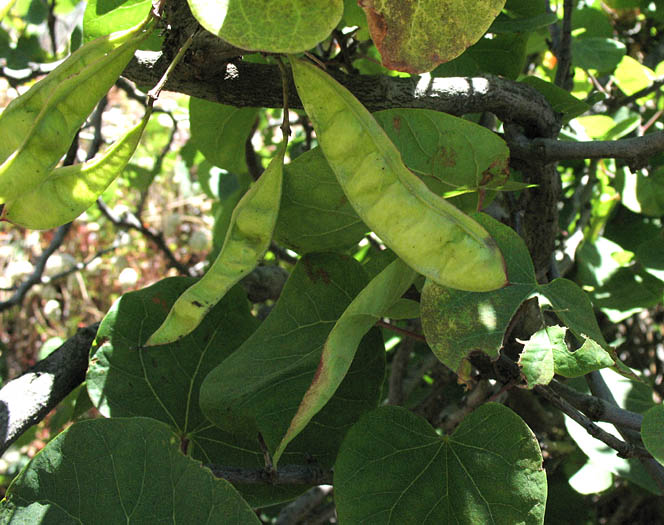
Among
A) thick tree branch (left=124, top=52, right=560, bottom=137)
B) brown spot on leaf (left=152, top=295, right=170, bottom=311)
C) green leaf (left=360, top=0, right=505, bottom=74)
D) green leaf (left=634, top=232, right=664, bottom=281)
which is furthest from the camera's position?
green leaf (left=634, top=232, right=664, bottom=281)

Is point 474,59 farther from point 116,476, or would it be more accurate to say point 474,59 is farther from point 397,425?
point 116,476

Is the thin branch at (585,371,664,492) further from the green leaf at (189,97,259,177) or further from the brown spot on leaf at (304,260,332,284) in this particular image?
the green leaf at (189,97,259,177)

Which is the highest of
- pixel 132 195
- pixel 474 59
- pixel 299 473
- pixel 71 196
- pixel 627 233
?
pixel 71 196

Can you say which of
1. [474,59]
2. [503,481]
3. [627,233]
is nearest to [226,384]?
[503,481]

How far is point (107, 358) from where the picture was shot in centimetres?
105

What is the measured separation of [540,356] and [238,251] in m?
0.40

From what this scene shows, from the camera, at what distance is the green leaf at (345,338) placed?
27.9 inches

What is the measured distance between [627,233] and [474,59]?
35.9 inches

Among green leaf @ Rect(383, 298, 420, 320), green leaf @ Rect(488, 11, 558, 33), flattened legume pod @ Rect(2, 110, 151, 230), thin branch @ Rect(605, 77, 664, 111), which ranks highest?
flattened legume pod @ Rect(2, 110, 151, 230)

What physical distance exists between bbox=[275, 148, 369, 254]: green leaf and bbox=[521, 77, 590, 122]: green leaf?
1.40ft

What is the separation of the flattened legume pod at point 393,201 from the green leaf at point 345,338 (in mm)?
98

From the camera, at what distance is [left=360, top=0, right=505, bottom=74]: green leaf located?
66cm

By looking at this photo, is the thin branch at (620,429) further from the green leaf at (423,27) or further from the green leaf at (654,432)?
the green leaf at (423,27)

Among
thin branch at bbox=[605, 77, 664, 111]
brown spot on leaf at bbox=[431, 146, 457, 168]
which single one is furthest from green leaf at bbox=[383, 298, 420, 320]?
thin branch at bbox=[605, 77, 664, 111]
